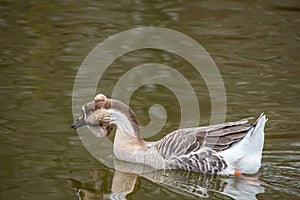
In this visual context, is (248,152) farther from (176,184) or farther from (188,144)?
(176,184)

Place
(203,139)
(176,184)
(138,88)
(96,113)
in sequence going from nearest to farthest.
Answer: (176,184), (203,139), (96,113), (138,88)

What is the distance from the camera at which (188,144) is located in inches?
327

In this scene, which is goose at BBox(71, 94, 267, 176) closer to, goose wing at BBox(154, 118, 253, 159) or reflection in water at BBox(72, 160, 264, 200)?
goose wing at BBox(154, 118, 253, 159)

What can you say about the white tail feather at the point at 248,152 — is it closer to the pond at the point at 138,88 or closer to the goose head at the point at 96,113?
the pond at the point at 138,88

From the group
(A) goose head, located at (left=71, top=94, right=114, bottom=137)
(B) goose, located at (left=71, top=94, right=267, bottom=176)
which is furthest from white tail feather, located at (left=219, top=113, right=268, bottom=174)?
(A) goose head, located at (left=71, top=94, right=114, bottom=137)

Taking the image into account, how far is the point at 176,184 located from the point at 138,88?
10.2 ft

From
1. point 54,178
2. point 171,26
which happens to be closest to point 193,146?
point 54,178

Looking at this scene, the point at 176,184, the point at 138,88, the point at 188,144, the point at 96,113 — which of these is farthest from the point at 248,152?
the point at 138,88

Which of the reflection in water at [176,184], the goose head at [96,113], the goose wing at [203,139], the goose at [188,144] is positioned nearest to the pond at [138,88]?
the reflection in water at [176,184]

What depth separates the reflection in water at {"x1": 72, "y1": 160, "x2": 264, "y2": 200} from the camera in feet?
25.1

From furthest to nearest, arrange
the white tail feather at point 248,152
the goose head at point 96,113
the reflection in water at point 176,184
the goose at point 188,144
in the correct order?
the goose head at point 96,113, the goose at point 188,144, the white tail feather at point 248,152, the reflection in water at point 176,184

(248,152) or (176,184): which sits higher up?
(248,152)

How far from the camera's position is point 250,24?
1403 cm

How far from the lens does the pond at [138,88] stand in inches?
312
